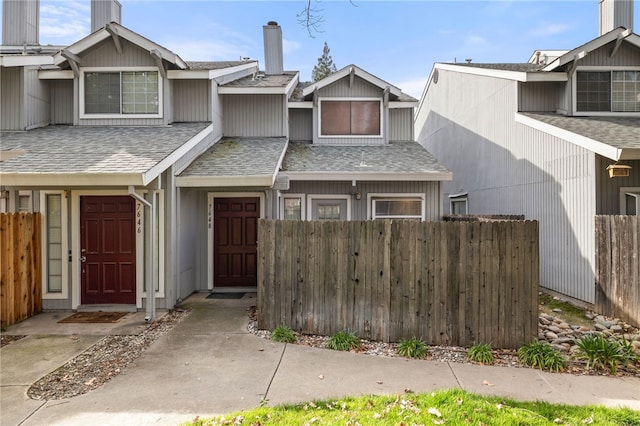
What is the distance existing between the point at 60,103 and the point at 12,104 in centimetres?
101

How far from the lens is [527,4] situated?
24.7ft

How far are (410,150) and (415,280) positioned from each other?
601 centimetres

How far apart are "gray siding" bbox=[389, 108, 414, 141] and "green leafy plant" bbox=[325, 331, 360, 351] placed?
7.66 m

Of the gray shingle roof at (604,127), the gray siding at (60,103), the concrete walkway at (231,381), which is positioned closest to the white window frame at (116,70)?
the gray siding at (60,103)

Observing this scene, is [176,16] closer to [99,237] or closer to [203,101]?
[203,101]

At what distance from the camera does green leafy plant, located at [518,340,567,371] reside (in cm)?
492

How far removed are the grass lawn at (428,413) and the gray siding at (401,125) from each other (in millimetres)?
9011

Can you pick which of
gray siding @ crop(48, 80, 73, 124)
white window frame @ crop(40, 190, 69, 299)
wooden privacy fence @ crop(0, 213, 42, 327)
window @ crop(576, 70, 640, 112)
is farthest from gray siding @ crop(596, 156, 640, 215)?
gray siding @ crop(48, 80, 73, 124)

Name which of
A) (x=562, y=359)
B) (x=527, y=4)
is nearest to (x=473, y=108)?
(x=527, y=4)

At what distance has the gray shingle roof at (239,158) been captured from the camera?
7.73 meters

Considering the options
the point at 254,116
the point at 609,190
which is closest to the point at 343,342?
the point at 609,190

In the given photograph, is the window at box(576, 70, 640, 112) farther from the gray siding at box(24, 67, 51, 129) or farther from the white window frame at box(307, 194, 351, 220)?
the gray siding at box(24, 67, 51, 129)

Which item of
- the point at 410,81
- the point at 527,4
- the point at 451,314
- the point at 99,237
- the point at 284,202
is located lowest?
the point at 451,314

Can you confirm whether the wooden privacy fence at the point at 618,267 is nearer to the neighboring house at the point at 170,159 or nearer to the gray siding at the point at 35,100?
the neighboring house at the point at 170,159
